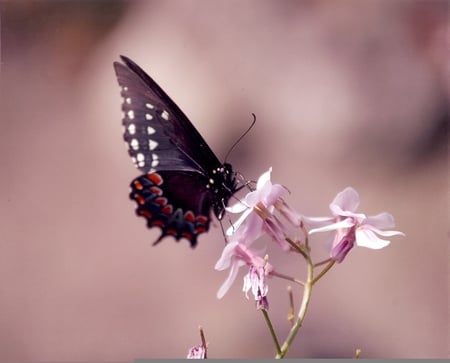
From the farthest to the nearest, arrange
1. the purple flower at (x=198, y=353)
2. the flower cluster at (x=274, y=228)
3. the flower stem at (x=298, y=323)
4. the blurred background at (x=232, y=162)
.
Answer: the blurred background at (x=232, y=162) → the flower cluster at (x=274, y=228) → the purple flower at (x=198, y=353) → the flower stem at (x=298, y=323)

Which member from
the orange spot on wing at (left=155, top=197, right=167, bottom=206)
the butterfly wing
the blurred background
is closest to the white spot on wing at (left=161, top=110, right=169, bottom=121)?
the butterfly wing

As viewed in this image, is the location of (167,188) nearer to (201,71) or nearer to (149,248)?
(149,248)

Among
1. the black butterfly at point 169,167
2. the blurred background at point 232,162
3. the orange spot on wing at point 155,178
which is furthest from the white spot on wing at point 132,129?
the blurred background at point 232,162

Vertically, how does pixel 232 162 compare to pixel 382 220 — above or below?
above

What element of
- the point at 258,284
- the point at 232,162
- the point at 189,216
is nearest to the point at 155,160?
the point at 189,216

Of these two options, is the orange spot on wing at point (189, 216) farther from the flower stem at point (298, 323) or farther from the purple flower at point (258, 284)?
the flower stem at point (298, 323)

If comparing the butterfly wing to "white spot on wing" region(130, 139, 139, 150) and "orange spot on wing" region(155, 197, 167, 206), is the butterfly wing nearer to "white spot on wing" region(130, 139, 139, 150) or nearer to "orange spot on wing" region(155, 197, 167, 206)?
"white spot on wing" region(130, 139, 139, 150)

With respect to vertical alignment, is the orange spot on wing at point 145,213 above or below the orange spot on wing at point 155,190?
below

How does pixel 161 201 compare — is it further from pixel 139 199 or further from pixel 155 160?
pixel 155 160
